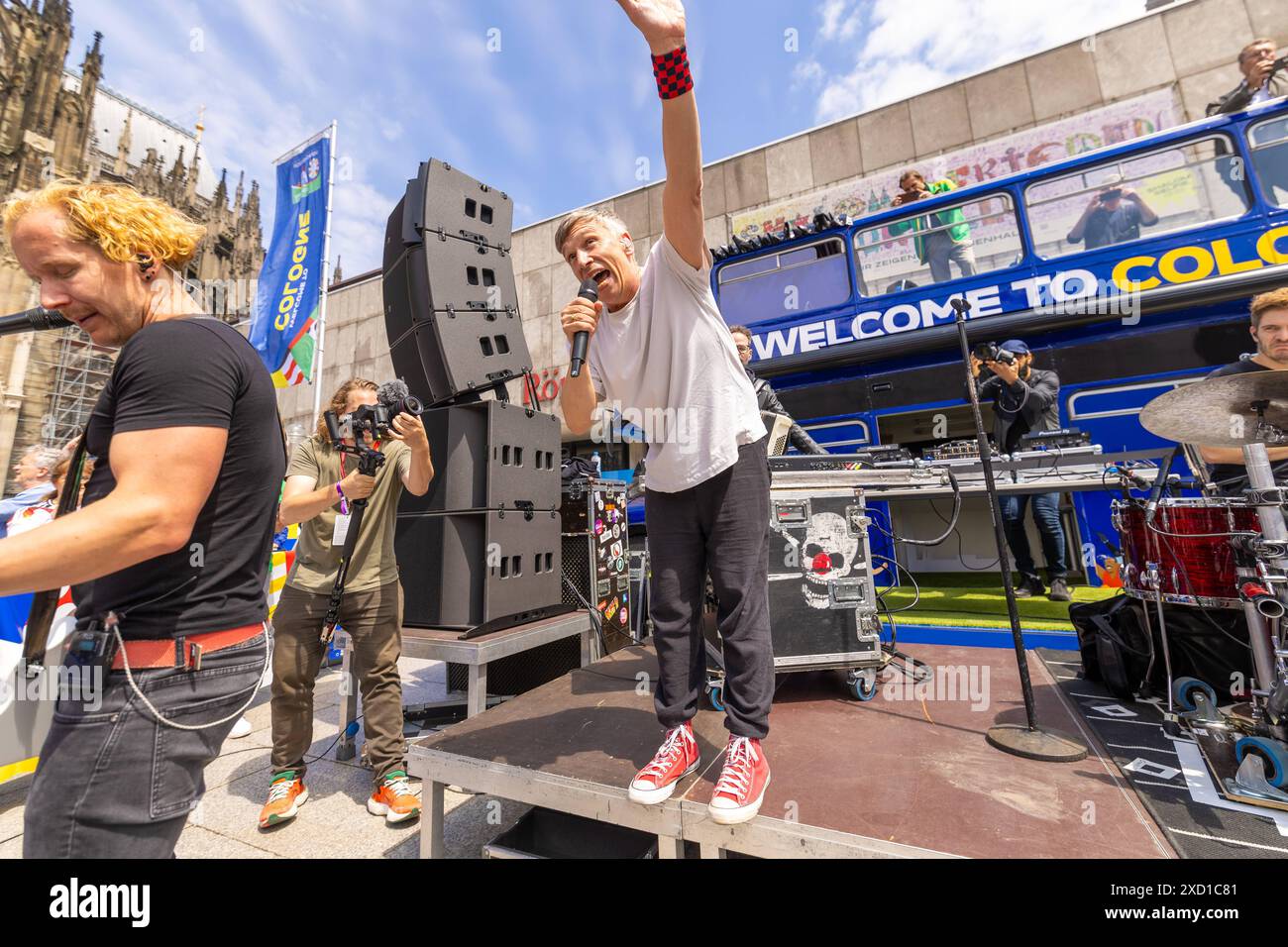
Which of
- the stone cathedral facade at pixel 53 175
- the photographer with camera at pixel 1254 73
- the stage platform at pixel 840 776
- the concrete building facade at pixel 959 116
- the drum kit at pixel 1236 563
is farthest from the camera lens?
the stone cathedral facade at pixel 53 175

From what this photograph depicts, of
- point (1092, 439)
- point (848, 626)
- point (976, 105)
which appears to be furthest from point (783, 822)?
point (976, 105)

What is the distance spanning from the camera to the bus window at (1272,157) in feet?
13.4

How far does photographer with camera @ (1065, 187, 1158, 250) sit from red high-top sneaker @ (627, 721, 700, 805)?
554 cm

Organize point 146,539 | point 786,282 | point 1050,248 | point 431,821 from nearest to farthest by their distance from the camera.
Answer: point 146,539
point 431,821
point 1050,248
point 786,282

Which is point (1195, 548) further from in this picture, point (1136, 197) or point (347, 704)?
point (347, 704)

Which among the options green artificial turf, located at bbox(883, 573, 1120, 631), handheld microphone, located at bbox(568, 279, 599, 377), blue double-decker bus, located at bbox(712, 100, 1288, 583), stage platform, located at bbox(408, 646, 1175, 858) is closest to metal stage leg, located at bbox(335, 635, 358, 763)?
stage platform, located at bbox(408, 646, 1175, 858)

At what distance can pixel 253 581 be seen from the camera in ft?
3.95

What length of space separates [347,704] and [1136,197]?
7.23 meters

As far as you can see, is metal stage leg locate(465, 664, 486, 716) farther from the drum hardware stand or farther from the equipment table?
the drum hardware stand

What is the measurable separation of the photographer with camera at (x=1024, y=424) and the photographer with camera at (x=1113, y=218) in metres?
1.11

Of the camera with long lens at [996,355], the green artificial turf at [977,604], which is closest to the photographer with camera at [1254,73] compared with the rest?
the camera with long lens at [996,355]

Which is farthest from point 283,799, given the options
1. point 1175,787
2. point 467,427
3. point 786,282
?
point 786,282

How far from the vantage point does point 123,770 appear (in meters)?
0.97

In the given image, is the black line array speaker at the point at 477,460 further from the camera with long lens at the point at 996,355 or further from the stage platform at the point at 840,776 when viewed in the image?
the camera with long lens at the point at 996,355
